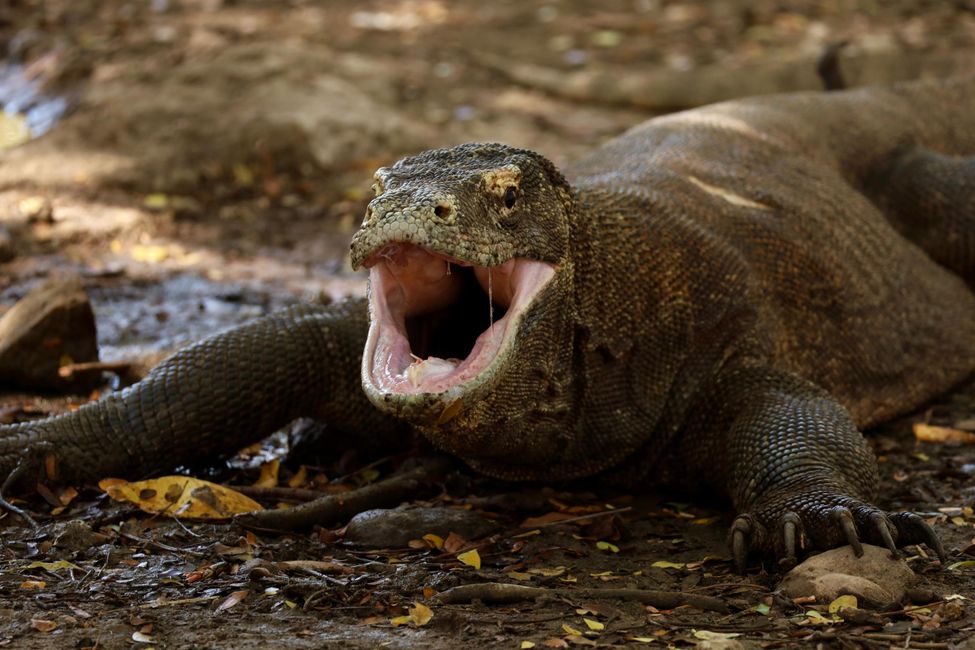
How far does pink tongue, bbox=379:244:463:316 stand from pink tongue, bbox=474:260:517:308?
8 centimetres

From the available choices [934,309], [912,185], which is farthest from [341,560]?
[912,185]

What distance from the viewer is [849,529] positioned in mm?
3492

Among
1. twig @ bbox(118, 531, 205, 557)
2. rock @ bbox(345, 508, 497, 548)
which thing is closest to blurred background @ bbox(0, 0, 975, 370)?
twig @ bbox(118, 531, 205, 557)

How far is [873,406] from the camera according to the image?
5.10m

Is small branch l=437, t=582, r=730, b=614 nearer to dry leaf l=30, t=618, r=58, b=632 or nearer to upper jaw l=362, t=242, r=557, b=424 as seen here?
upper jaw l=362, t=242, r=557, b=424

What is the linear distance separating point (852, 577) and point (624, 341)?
110 centimetres

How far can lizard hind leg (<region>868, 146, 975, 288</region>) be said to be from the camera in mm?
5922

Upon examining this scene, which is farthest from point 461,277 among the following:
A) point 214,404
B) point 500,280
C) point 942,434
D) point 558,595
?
point 942,434

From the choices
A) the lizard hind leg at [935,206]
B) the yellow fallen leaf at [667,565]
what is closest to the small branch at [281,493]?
the yellow fallen leaf at [667,565]

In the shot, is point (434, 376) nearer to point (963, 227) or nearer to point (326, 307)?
point (326, 307)

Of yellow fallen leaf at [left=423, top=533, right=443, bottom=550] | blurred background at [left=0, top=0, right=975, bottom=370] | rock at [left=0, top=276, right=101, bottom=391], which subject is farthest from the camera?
blurred background at [left=0, top=0, right=975, bottom=370]

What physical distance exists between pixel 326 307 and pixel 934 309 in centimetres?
261

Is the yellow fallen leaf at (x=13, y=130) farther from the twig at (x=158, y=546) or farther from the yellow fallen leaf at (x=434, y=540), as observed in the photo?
the yellow fallen leaf at (x=434, y=540)

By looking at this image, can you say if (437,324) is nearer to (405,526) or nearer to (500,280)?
(500,280)
